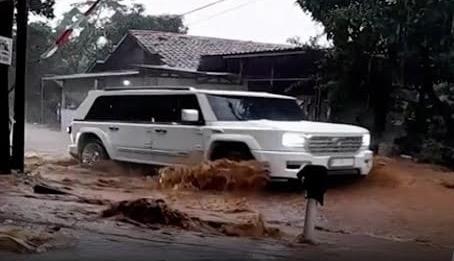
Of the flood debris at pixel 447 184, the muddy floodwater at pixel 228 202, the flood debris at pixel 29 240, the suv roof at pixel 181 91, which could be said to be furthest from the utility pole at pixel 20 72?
the flood debris at pixel 447 184

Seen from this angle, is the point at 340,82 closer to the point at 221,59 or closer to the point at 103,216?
the point at 221,59

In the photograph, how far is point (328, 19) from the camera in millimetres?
18062

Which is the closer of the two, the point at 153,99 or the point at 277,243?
the point at 277,243

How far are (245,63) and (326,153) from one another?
43.4 ft

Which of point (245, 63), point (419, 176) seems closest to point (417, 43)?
point (419, 176)

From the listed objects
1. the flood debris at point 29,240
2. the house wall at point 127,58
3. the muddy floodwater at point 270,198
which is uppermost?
the house wall at point 127,58

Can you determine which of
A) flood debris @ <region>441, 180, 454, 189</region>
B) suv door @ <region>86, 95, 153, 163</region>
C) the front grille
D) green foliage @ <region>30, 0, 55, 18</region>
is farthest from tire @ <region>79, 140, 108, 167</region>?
flood debris @ <region>441, 180, 454, 189</region>

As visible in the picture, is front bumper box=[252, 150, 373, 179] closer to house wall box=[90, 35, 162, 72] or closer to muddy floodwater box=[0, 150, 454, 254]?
muddy floodwater box=[0, 150, 454, 254]

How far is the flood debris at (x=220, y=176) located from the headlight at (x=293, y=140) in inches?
21.3

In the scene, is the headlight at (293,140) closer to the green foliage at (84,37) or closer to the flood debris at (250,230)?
the flood debris at (250,230)

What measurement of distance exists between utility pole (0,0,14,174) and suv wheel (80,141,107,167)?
2.81 m

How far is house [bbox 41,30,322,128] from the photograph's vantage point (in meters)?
23.3

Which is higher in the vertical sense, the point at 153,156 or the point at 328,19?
the point at 328,19

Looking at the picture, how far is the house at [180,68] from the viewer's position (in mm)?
23297
